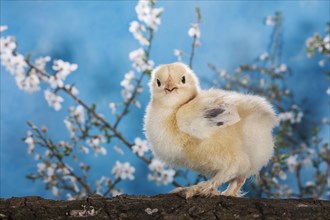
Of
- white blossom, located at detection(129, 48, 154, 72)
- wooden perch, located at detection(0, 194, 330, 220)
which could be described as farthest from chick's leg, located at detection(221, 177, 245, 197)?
white blossom, located at detection(129, 48, 154, 72)

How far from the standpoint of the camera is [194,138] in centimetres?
166

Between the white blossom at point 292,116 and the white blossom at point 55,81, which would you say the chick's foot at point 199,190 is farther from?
the white blossom at point 292,116

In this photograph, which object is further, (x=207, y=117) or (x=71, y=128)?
(x=71, y=128)

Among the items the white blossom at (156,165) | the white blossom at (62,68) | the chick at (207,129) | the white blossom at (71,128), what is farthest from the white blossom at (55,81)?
the chick at (207,129)

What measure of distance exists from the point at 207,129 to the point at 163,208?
0.93ft

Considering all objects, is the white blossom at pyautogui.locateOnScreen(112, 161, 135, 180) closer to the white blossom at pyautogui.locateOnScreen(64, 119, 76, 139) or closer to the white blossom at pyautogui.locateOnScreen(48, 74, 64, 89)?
the white blossom at pyautogui.locateOnScreen(64, 119, 76, 139)

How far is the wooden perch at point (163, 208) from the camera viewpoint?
1455mm

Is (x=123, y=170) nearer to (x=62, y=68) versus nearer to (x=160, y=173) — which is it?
(x=160, y=173)

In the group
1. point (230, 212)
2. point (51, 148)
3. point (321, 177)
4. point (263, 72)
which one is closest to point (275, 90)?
point (263, 72)

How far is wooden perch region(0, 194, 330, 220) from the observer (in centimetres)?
146

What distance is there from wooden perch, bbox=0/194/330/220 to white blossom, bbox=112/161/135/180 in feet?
4.91

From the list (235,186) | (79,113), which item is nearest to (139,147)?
(79,113)

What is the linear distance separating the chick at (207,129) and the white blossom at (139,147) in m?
1.08

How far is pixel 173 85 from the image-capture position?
1.71m
